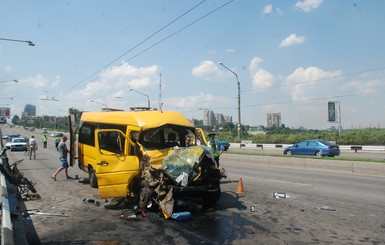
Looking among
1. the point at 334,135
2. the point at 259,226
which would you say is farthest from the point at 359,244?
the point at 334,135

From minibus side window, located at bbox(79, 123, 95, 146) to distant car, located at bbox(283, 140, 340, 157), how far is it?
16814mm

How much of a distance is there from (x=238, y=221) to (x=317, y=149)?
18.3m

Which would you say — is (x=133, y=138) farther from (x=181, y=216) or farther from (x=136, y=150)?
(x=181, y=216)

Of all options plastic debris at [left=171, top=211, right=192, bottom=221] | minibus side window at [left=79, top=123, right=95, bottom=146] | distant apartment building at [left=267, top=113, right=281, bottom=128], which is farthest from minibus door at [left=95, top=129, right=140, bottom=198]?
distant apartment building at [left=267, top=113, right=281, bottom=128]

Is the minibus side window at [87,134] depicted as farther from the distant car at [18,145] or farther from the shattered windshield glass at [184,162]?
the distant car at [18,145]

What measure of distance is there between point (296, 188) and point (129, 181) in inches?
225

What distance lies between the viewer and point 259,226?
239 inches

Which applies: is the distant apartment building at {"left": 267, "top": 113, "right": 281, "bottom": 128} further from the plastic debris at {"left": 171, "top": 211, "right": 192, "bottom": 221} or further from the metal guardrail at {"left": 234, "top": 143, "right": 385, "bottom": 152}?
the plastic debris at {"left": 171, "top": 211, "right": 192, "bottom": 221}

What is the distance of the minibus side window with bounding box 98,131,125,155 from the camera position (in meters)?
8.36

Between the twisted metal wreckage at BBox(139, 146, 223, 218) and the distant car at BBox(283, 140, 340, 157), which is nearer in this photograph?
the twisted metal wreckage at BBox(139, 146, 223, 218)

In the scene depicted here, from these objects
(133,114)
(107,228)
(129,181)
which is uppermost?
(133,114)

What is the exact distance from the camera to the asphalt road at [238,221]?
17.7 ft

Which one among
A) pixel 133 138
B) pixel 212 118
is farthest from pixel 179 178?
pixel 212 118

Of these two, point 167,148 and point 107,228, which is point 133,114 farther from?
point 107,228
